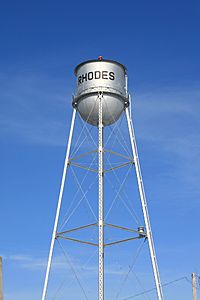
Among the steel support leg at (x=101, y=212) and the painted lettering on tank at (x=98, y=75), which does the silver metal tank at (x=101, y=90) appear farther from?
the steel support leg at (x=101, y=212)

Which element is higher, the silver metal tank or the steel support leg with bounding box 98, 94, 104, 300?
the silver metal tank

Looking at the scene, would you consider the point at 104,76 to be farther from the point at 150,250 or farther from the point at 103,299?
the point at 103,299

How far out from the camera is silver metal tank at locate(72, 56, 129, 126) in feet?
87.8

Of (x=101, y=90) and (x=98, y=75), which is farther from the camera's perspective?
(x=98, y=75)

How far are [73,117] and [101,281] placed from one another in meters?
9.01

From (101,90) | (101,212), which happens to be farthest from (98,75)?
(101,212)

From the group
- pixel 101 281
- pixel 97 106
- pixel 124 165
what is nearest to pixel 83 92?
pixel 97 106

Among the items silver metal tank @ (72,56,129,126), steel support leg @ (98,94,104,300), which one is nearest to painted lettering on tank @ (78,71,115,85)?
silver metal tank @ (72,56,129,126)

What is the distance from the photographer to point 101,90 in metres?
26.6

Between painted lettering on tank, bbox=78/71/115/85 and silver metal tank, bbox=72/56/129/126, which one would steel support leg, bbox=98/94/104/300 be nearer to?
silver metal tank, bbox=72/56/129/126

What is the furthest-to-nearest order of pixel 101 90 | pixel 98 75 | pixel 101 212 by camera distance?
pixel 98 75
pixel 101 90
pixel 101 212

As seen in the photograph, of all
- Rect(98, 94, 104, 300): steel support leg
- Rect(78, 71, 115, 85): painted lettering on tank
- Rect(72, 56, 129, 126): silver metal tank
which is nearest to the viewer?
Rect(98, 94, 104, 300): steel support leg

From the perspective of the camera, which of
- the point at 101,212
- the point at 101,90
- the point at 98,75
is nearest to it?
the point at 101,212

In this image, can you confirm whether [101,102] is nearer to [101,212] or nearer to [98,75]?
[98,75]
